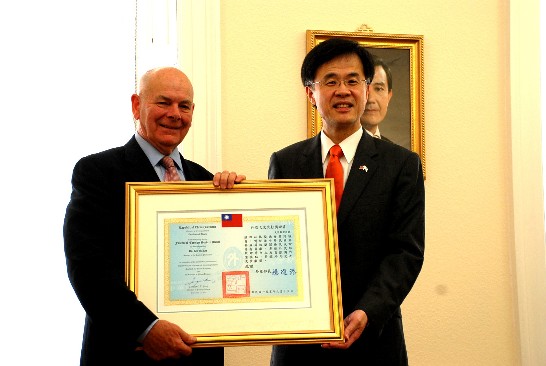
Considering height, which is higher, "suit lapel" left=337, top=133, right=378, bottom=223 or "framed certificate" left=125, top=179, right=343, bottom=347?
"suit lapel" left=337, top=133, right=378, bottom=223

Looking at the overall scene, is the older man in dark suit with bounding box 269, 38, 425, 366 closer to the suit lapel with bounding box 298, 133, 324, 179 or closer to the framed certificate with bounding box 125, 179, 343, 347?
the suit lapel with bounding box 298, 133, 324, 179

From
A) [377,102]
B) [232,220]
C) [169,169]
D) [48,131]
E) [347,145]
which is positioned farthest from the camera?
[377,102]

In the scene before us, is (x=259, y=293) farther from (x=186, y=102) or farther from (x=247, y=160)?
(x=247, y=160)

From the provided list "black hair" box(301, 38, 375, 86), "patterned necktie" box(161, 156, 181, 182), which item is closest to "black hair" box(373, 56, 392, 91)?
"black hair" box(301, 38, 375, 86)

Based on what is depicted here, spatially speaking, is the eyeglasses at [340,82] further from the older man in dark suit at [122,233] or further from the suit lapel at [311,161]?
the older man in dark suit at [122,233]

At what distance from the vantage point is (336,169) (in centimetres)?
270

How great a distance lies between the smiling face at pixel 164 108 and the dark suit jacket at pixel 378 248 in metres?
0.64

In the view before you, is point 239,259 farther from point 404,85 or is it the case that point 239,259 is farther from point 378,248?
point 404,85

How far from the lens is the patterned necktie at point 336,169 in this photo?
2675 millimetres

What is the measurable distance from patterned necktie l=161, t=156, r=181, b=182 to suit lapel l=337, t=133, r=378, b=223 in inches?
23.7

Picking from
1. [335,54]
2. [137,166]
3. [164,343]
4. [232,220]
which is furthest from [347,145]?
[164,343]

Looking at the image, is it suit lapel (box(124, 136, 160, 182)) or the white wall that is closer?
suit lapel (box(124, 136, 160, 182))

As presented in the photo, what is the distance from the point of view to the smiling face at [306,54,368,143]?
8.89ft

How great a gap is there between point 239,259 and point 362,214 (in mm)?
465
